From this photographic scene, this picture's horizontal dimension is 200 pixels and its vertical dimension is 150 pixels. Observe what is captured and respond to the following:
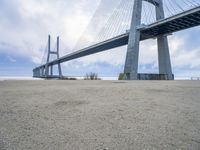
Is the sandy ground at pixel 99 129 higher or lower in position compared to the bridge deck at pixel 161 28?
lower

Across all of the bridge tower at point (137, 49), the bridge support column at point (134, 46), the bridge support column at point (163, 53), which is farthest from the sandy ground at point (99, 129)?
the bridge support column at point (163, 53)

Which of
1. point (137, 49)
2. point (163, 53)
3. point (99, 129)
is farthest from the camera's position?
point (163, 53)

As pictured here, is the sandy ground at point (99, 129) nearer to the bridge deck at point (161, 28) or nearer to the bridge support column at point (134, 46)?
the bridge deck at point (161, 28)

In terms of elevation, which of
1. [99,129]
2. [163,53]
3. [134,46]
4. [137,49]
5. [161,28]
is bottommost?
[99,129]

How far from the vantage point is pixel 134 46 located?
16938 mm

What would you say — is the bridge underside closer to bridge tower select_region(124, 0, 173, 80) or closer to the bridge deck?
the bridge deck

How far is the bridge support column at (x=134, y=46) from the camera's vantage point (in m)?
16.6

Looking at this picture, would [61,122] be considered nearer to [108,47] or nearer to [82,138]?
[82,138]

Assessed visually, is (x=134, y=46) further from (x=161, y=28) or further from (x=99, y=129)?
(x=99, y=129)

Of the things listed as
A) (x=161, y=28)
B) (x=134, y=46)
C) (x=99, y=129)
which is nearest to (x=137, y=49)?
(x=134, y=46)

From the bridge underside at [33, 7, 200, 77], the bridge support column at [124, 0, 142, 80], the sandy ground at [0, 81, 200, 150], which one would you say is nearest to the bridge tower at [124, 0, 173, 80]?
the bridge support column at [124, 0, 142, 80]

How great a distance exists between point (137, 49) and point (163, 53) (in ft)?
11.9

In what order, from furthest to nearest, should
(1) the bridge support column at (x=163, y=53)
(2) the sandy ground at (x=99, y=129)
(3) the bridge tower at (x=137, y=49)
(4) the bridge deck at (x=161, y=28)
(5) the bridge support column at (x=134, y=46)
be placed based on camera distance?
(1) the bridge support column at (x=163, y=53), (3) the bridge tower at (x=137, y=49), (5) the bridge support column at (x=134, y=46), (4) the bridge deck at (x=161, y=28), (2) the sandy ground at (x=99, y=129)

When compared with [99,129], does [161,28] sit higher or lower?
higher
